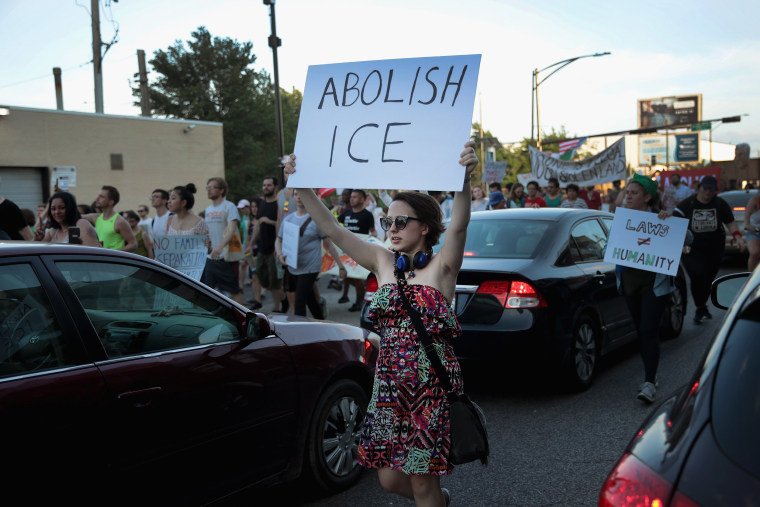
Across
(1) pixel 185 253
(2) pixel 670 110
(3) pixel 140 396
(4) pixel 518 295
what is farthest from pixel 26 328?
(2) pixel 670 110

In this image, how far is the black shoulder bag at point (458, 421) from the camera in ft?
9.35

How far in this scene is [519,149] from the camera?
7675cm

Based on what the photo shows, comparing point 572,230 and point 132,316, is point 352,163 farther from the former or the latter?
point 572,230

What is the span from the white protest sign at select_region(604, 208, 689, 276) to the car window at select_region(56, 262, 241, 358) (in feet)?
11.9

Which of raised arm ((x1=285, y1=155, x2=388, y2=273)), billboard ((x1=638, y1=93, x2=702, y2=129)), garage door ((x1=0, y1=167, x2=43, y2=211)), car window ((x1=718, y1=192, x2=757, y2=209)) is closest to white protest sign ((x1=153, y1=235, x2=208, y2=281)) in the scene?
raised arm ((x1=285, y1=155, x2=388, y2=273))

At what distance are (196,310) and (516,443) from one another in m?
2.54

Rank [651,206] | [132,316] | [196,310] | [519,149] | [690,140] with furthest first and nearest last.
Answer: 1. [690,140]
2. [519,149]
3. [651,206]
4. [196,310]
5. [132,316]

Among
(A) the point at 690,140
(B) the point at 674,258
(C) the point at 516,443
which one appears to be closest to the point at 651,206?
(B) the point at 674,258

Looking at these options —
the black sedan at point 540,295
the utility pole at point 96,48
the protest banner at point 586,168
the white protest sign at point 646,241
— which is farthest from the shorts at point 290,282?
the utility pole at point 96,48

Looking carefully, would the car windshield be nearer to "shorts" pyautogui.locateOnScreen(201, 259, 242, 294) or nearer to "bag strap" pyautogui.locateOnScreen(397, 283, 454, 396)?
"bag strap" pyautogui.locateOnScreen(397, 283, 454, 396)

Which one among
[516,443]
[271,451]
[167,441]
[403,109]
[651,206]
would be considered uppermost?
[403,109]

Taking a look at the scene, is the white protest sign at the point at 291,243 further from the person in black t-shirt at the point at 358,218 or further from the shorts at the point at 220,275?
the person in black t-shirt at the point at 358,218

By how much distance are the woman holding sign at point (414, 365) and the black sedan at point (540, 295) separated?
269 cm

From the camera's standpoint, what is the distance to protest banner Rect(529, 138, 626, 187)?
1655cm
